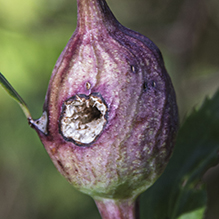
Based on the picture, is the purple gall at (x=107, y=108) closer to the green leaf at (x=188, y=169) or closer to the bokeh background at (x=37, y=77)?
the green leaf at (x=188, y=169)

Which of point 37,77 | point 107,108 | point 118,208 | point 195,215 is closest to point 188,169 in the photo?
point 195,215

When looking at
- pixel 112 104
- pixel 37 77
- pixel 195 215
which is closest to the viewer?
pixel 112 104

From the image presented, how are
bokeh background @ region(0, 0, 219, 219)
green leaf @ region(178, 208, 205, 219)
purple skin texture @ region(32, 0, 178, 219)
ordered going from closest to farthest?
purple skin texture @ region(32, 0, 178, 219) < green leaf @ region(178, 208, 205, 219) < bokeh background @ region(0, 0, 219, 219)

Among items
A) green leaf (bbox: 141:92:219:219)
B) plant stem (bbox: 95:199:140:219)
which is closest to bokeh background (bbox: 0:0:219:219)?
green leaf (bbox: 141:92:219:219)

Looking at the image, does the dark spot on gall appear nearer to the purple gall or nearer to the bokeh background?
the purple gall

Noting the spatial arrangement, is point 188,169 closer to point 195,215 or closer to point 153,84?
point 195,215

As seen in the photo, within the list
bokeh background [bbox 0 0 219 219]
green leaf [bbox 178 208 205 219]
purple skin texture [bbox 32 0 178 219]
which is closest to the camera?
purple skin texture [bbox 32 0 178 219]
